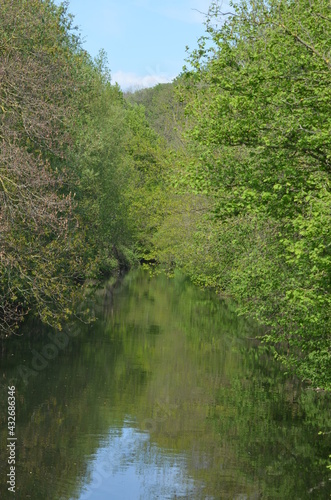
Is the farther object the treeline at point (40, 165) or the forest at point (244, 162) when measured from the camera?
the treeline at point (40, 165)

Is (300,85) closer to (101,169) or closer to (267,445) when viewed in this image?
(267,445)

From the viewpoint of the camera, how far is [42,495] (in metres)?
17.9

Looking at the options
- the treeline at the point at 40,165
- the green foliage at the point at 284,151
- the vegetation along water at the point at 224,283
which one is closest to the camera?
the green foliage at the point at 284,151

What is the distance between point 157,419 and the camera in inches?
998

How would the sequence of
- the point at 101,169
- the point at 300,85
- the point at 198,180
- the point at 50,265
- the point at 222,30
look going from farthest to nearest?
the point at 101,169, the point at 50,265, the point at 222,30, the point at 198,180, the point at 300,85

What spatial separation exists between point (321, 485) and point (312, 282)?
5541 millimetres

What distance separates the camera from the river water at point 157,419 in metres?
19.6

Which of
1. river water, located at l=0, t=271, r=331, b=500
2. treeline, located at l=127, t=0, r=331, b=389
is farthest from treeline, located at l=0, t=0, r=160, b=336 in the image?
treeline, located at l=127, t=0, r=331, b=389

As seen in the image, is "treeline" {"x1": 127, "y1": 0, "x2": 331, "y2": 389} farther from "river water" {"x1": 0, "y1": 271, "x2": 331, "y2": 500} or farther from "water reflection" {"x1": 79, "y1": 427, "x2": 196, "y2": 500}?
"water reflection" {"x1": 79, "y1": 427, "x2": 196, "y2": 500}

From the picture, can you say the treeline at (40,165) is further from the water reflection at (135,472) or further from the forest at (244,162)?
the water reflection at (135,472)

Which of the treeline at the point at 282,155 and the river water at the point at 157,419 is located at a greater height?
the treeline at the point at 282,155

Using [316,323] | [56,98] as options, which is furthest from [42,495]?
[56,98]

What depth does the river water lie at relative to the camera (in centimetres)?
1956

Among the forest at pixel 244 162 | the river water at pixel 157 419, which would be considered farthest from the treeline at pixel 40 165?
the river water at pixel 157 419
